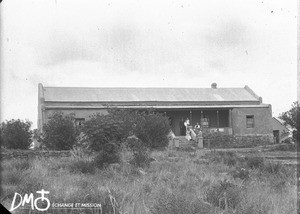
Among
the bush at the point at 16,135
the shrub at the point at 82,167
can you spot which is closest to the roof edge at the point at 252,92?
the bush at the point at 16,135

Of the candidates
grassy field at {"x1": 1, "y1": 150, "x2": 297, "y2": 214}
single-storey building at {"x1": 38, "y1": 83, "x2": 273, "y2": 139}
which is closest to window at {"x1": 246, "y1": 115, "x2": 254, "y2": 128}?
single-storey building at {"x1": 38, "y1": 83, "x2": 273, "y2": 139}

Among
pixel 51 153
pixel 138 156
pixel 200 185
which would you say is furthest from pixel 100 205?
pixel 51 153

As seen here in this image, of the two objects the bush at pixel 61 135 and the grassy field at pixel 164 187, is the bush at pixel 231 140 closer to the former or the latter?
the bush at pixel 61 135

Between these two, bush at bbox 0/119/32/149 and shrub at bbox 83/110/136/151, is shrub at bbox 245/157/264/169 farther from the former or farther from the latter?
bush at bbox 0/119/32/149

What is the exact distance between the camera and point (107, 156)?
514 inches

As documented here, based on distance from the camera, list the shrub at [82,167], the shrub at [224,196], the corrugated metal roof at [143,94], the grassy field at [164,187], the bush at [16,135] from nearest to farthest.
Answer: the grassy field at [164,187] < the shrub at [224,196] < the shrub at [82,167] < the bush at [16,135] < the corrugated metal roof at [143,94]

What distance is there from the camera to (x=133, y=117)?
2283 cm

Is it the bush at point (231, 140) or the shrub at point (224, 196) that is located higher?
the bush at point (231, 140)

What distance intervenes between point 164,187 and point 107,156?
493 centimetres

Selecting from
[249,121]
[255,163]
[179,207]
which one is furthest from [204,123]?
[179,207]

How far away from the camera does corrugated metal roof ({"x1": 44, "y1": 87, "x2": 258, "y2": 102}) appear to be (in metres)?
31.5

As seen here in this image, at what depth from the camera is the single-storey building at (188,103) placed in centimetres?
3108

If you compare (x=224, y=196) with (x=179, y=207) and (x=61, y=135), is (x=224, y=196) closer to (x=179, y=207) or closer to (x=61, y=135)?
(x=179, y=207)

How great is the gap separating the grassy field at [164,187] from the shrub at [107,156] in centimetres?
34
